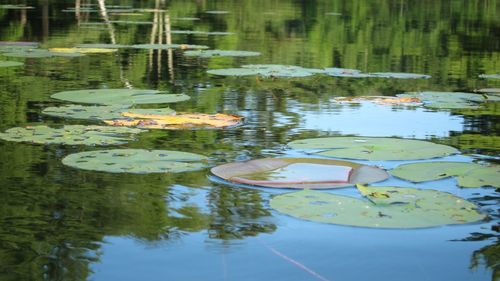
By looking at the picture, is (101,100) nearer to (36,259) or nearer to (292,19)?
(36,259)

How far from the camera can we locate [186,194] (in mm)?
3617

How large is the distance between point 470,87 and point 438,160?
3.32 metres

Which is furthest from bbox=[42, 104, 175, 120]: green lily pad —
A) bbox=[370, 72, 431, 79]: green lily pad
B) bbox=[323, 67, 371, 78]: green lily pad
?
bbox=[370, 72, 431, 79]: green lily pad

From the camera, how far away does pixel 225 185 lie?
375 cm

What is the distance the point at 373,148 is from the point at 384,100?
2004 mm

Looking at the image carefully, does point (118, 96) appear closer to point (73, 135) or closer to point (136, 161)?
point (73, 135)

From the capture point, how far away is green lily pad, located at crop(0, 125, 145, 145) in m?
4.44

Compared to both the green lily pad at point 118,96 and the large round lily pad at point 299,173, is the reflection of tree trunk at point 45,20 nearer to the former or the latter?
the green lily pad at point 118,96

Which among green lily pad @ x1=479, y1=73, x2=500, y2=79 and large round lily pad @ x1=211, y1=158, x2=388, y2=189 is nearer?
large round lily pad @ x1=211, y1=158, x2=388, y2=189

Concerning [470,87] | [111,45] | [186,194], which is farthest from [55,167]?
[111,45]

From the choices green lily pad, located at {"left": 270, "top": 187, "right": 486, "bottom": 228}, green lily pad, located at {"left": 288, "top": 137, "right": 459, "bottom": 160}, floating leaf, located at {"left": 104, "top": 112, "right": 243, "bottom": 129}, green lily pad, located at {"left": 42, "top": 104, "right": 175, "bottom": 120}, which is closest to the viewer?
green lily pad, located at {"left": 270, "top": 187, "right": 486, "bottom": 228}

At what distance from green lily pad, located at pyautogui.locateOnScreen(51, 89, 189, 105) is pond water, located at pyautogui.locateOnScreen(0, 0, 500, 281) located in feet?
0.40

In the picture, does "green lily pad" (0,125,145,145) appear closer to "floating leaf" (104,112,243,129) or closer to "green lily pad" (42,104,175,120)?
"floating leaf" (104,112,243,129)

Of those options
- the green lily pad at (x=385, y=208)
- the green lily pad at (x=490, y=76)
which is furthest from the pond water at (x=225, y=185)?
the green lily pad at (x=490, y=76)
